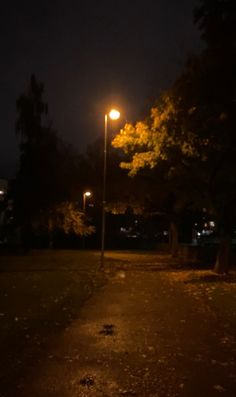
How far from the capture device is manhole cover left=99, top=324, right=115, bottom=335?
10773 mm

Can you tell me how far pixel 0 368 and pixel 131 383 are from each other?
1957 millimetres

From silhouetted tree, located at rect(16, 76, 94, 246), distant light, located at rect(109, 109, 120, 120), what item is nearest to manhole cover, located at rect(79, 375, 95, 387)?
distant light, located at rect(109, 109, 120, 120)

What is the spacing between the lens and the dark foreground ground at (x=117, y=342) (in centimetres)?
712

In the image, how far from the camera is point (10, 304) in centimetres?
1452

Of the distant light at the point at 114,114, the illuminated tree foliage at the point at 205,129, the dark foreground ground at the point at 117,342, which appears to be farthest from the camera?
the distant light at the point at 114,114

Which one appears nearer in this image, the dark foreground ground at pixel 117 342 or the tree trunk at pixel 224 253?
the dark foreground ground at pixel 117 342

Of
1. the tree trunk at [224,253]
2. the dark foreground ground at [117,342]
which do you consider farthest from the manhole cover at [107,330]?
the tree trunk at [224,253]

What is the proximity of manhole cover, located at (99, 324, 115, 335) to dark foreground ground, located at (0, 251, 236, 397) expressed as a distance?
0.06ft

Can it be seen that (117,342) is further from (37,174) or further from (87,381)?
(37,174)

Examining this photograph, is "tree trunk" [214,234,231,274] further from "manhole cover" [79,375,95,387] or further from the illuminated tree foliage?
"manhole cover" [79,375,95,387]

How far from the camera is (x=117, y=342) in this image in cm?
985

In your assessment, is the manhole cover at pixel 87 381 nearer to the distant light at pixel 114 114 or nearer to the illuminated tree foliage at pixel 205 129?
the illuminated tree foliage at pixel 205 129

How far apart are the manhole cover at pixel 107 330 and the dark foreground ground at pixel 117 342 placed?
20mm

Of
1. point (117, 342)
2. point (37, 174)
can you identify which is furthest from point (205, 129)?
point (37, 174)
